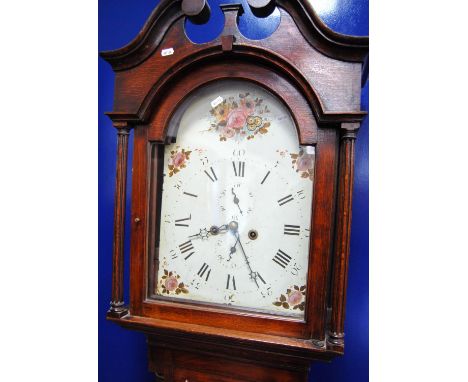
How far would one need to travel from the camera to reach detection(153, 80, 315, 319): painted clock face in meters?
0.76

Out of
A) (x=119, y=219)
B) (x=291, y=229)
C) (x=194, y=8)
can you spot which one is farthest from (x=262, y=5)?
(x=119, y=219)

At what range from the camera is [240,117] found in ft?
2.62

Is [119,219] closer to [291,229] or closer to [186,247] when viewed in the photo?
[186,247]

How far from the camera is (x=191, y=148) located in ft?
2.74

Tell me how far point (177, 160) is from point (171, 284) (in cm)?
32

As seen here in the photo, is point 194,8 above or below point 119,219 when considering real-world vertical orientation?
above

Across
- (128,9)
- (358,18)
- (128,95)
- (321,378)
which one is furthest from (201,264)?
(128,9)

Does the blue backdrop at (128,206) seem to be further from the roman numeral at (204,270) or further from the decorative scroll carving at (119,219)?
the roman numeral at (204,270)

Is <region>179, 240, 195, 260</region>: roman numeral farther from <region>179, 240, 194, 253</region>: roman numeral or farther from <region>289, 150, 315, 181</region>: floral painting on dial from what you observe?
<region>289, 150, 315, 181</region>: floral painting on dial

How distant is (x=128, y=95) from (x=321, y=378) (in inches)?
40.2

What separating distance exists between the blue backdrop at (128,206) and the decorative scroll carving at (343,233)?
334mm

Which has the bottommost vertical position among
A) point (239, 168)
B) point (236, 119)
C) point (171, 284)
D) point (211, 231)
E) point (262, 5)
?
point (171, 284)

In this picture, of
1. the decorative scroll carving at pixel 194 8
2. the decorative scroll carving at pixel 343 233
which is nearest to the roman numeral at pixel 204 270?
the decorative scroll carving at pixel 343 233

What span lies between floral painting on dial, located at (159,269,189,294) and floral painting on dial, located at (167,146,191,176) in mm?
261
